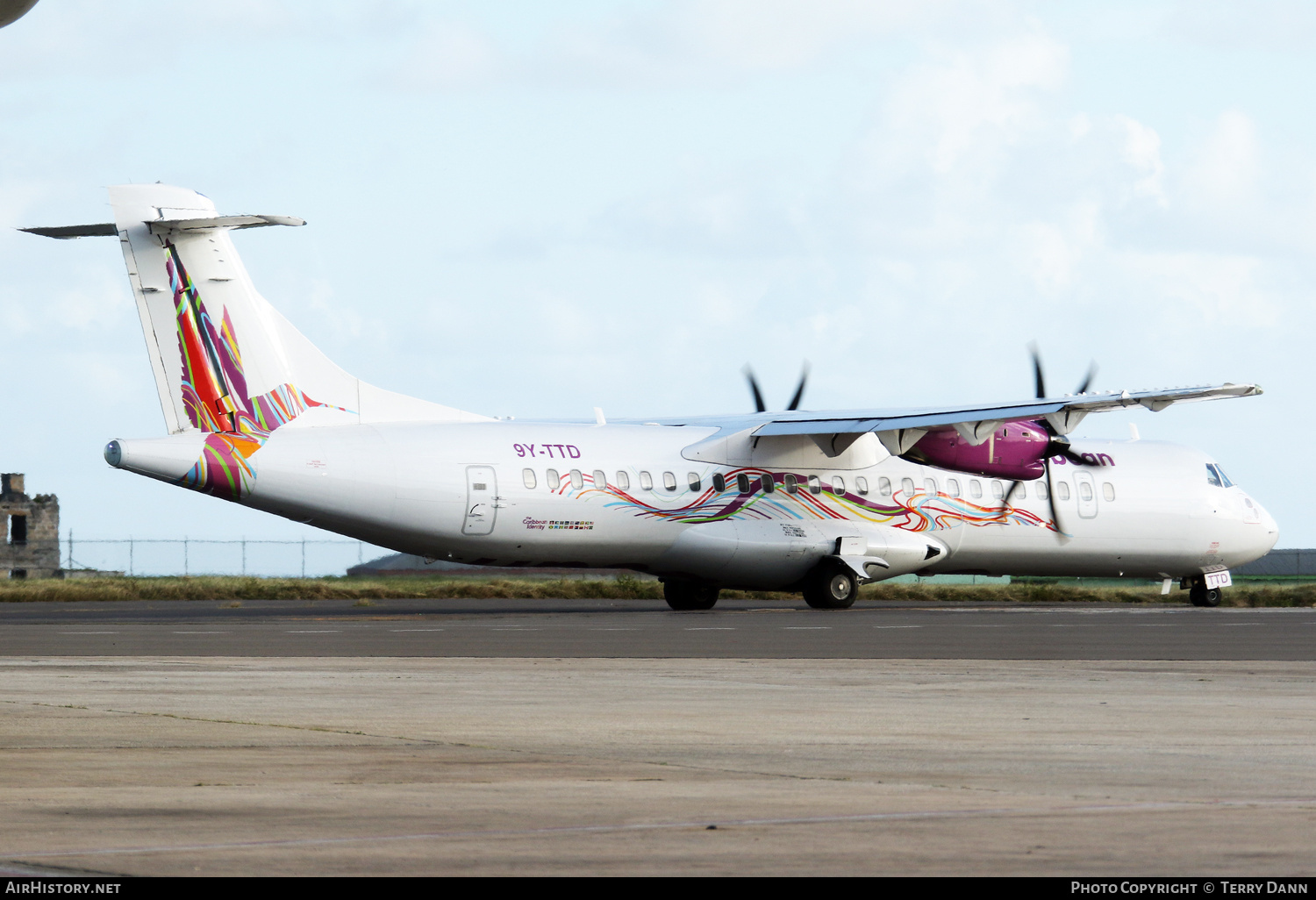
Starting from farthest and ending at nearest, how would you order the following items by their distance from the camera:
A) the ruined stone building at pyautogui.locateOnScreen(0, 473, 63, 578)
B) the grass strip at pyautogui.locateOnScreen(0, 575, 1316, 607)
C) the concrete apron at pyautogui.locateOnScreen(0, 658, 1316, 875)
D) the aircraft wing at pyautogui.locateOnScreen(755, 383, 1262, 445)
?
the ruined stone building at pyautogui.locateOnScreen(0, 473, 63, 578) < the grass strip at pyautogui.locateOnScreen(0, 575, 1316, 607) < the aircraft wing at pyautogui.locateOnScreen(755, 383, 1262, 445) < the concrete apron at pyautogui.locateOnScreen(0, 658, 1316, 875)

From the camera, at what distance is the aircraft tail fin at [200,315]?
28.0 meters

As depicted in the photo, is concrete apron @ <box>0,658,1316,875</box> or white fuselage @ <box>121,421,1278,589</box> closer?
concrete apron @ <box>0,658,1316,875</box>

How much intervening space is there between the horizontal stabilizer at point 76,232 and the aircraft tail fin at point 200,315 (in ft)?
0.07

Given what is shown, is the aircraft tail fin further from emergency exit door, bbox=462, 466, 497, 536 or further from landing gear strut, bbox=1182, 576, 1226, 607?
landing gear strut, bbox=1182, 576, 1226, 607

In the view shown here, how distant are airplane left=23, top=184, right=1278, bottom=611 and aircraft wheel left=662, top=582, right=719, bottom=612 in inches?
1.9

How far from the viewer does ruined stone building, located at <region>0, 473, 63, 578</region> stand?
69.4 metres

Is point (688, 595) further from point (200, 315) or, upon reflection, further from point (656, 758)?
point (656, 758)

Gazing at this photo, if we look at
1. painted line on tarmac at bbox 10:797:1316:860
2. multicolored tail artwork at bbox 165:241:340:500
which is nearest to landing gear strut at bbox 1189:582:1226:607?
multicolored tail artwork at bbox 165:241:340:500

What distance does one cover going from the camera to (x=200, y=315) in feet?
92.2

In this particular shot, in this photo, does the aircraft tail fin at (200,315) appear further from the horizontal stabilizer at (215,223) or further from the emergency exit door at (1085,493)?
the emergency exit door at (1085,493)

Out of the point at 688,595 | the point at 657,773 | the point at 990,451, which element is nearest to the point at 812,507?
the point at 688,595

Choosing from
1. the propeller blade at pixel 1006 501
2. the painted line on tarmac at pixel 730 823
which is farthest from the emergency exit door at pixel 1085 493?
the painted line on tarmac at pixel 730 823

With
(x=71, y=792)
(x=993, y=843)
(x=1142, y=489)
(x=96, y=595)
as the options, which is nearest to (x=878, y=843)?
(x=993, y=843)

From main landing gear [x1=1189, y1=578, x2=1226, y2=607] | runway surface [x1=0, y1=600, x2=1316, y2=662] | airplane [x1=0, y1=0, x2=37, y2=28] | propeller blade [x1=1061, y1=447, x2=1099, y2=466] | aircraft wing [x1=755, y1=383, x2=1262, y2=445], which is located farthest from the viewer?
main landing gear [x1=1189, y1=578, x2=1226, y2=607]
